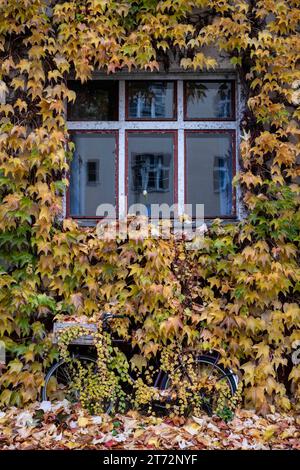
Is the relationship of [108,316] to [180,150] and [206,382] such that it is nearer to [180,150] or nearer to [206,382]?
[206,382]

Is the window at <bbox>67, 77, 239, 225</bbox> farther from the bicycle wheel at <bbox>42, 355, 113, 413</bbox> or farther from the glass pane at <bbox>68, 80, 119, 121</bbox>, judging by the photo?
the bicycle wheel at <bbox>42, 355, 113, 413</bbox>

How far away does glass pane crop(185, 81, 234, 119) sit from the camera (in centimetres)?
580

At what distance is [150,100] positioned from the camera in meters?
5.82

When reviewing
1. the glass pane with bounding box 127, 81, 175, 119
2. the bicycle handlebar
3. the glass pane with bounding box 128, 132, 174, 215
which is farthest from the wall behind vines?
the glass pane with bounding box 128, 132, 174, 215

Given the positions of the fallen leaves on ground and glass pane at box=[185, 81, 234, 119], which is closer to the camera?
the fallen leaves on ground

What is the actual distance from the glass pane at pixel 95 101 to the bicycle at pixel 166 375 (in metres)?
2.24

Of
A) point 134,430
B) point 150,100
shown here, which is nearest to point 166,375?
point 134,430

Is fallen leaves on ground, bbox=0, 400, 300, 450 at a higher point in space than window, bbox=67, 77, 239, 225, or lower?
lower

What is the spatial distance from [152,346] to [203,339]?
20.3 inches

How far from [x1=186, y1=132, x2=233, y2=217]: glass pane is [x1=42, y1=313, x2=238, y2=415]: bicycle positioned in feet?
5.24

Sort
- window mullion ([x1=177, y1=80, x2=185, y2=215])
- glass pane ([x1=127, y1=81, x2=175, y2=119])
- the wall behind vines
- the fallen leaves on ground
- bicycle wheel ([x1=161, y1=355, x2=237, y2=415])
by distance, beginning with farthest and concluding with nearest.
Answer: glass pane ([x1=127, y1=81, x2=175, y2=119]), window mullion ([x1=177, y1=80, x2=185, y2=215]), the wall behind vines, bicycle wheel ([x1=161, y1=355, x2=237, y2=415]), the fallen leaves on ground

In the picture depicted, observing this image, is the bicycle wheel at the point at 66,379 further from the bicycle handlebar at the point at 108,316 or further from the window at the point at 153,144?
the window at the point at 153,144

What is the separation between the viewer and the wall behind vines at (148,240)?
5191 mm
